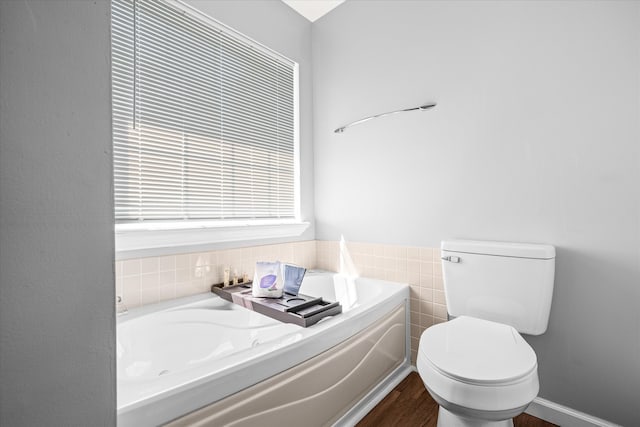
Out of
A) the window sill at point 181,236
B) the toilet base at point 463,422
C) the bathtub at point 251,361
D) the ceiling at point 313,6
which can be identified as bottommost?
the toilet base at point 463,422

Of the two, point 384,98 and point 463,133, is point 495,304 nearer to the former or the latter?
point 463,133

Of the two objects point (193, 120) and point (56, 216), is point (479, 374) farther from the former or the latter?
point (193, 120)

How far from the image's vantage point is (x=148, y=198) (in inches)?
63.8

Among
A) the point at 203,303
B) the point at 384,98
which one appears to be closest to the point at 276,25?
the point at 384,98

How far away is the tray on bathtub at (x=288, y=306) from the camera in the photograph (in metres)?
1.39

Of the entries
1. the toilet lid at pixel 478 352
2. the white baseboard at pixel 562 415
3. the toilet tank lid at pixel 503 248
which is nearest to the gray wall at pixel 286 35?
the toilet tank lid at pixel 503 248

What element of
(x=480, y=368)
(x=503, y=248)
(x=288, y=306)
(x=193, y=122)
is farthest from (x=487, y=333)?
(x=193, y=122)

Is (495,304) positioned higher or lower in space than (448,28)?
lower

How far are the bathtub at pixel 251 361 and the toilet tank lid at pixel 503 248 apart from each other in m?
0.47

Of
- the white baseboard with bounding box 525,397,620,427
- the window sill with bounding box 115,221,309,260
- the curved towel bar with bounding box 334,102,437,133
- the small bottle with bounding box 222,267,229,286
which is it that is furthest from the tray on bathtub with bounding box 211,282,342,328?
the curved towel bar with bounding box 334,102,437,133

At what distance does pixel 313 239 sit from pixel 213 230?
0.98 metres

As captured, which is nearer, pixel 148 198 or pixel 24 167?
pixel 24 167

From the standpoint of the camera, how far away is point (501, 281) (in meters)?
1.49

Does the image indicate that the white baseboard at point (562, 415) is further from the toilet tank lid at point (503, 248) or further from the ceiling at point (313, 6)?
the ceiling at point (313, 6)
